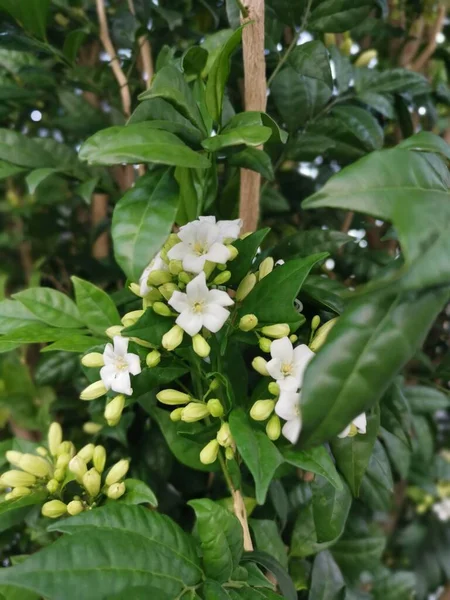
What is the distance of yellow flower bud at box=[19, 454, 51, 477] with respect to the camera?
523 mm

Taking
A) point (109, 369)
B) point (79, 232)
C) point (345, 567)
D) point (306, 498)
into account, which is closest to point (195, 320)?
point (109, 369)

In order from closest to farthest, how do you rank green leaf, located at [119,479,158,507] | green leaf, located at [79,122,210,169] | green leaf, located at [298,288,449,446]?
green leaf, located at [298,288,449,446] < green leaf, located at [79,122,210,169] < green leaf, located at [119,479,158,507]

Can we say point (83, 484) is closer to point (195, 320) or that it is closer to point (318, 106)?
point (195, 320)

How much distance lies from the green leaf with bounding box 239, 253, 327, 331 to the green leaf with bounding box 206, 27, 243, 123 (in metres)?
0.14

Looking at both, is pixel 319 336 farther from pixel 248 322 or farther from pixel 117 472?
pixel 117 472

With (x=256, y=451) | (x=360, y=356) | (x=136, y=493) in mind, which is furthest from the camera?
(x=136, y=493)

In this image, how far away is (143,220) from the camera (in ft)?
1.32

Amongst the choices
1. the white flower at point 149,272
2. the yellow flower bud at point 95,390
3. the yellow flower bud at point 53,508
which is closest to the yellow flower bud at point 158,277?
the white flower at point 149,272

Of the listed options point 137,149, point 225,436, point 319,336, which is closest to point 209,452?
point 225,436

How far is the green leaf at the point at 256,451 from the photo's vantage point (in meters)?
0.36

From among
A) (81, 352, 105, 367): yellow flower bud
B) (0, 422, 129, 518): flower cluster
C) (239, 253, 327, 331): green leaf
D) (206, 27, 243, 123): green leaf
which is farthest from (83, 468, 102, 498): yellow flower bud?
(206, 27, 243, 123): green leaf

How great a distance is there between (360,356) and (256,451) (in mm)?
141

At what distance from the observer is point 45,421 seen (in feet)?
2.38

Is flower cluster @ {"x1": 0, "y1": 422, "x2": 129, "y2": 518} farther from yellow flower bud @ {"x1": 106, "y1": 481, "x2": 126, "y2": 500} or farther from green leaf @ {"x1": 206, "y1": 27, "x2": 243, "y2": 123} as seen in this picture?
green leaf @ {"x1": 206, "y1": 27, "x2": 243, "y2": 123}
